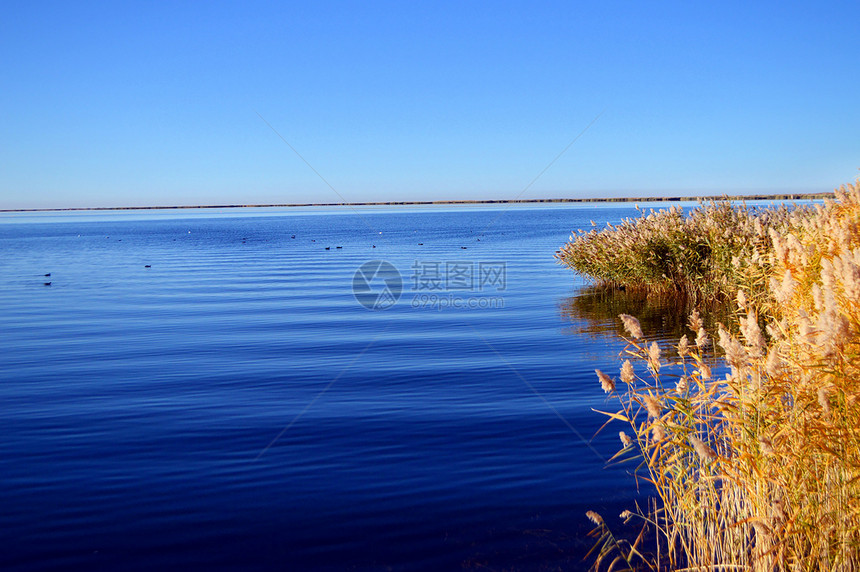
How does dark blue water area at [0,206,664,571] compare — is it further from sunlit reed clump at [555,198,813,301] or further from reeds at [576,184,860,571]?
sunlit reed clump at [555,198,813,301]

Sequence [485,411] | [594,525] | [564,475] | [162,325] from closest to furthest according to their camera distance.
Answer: [594,525] < [564,475] < [485,411] < [162,325]

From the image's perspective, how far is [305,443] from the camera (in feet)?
27.4

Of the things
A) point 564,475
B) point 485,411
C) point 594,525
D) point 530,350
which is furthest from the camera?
point 530,350

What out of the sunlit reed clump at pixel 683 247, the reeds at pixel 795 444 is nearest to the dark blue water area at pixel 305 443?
the reeds at pixel 795 444

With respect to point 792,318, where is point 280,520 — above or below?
below

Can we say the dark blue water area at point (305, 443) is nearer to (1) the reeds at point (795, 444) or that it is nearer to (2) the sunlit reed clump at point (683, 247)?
(1) the reeds at point (795, 444)

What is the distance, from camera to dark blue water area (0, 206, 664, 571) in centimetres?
577

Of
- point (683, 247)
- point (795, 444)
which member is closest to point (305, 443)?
point (795, 444)

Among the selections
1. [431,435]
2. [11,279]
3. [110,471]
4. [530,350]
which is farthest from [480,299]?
[11,279]

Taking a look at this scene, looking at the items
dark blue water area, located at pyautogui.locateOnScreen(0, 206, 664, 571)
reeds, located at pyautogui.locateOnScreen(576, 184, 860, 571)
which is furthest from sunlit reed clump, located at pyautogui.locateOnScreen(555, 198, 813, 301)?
reeds, located at pyautogui.locateOnScreen(576, 184, 860, 571)

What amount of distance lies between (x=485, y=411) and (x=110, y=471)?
15.5 feet

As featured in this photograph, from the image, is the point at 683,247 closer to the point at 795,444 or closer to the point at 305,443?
the point at 305,443

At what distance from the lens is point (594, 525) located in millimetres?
5938

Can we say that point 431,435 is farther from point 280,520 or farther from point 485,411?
point 280,520
